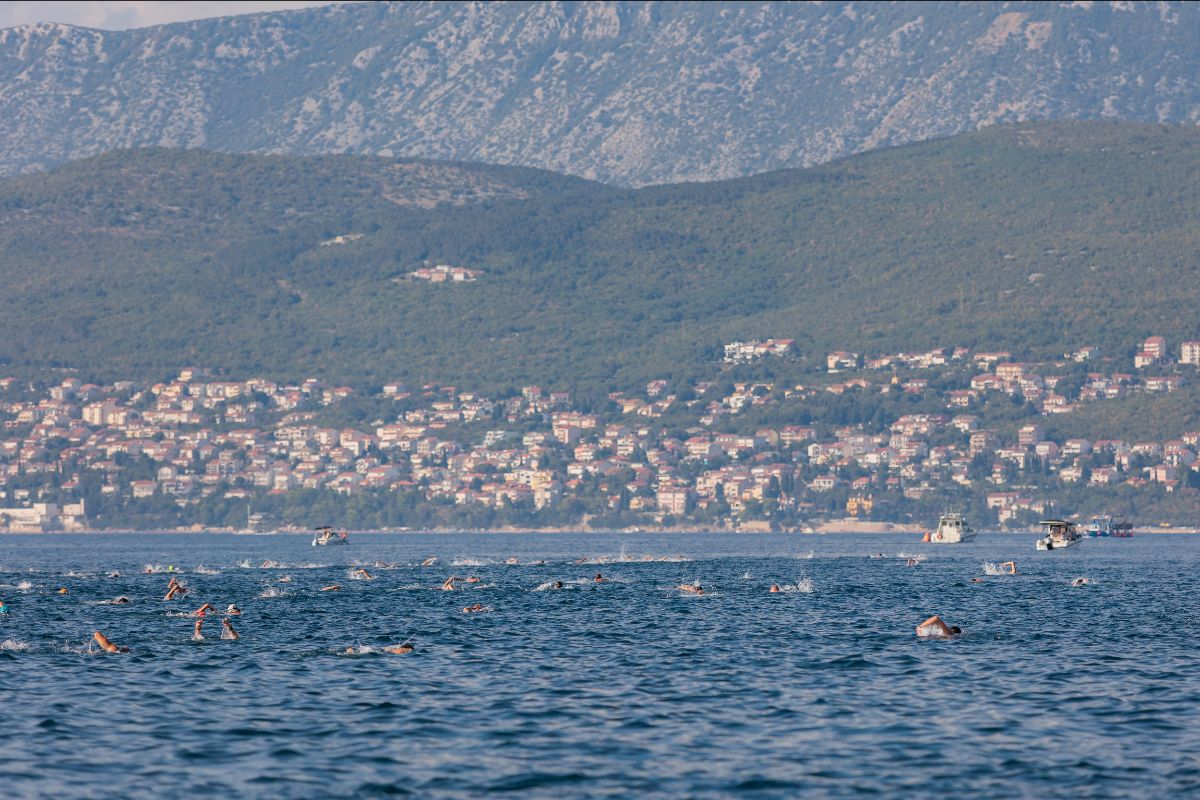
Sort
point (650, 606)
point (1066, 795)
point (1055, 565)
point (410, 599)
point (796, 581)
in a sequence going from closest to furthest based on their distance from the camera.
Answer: point (1066, 795) < point (650, 606) < point (410, 599) < point (796, 581) < point (1055, 565)

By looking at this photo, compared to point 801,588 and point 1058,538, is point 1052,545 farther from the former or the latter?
point 801,588

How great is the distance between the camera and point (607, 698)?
168 feet

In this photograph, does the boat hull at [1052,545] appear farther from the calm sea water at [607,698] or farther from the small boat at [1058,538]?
the calm sea water at [607,698]

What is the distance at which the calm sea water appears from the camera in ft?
132

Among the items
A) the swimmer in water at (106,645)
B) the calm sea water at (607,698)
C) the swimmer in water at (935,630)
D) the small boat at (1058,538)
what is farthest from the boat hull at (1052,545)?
the swimmer in water at (106,645)

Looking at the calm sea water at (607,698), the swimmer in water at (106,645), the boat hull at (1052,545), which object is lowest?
the calm sea water at (607,698)

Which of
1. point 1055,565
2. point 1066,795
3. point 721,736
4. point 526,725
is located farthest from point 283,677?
point 1055,565

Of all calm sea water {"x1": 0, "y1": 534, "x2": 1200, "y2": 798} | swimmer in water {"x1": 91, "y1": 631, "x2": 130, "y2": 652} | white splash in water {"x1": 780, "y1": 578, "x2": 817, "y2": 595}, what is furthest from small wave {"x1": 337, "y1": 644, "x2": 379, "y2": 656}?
white splash in water {"x1": 780, "y1": 578, "x2": 817, "y2": 595}

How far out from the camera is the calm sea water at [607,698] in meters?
40.2

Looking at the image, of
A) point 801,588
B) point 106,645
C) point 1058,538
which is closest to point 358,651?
point 106,645

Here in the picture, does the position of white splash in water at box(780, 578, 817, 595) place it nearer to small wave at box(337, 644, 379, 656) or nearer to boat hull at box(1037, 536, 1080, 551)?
small wave at box(337, 644, 379, 656)

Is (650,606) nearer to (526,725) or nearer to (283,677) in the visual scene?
(283,677)

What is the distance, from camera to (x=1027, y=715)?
4769cm

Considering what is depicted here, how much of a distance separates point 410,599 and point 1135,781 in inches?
2220
